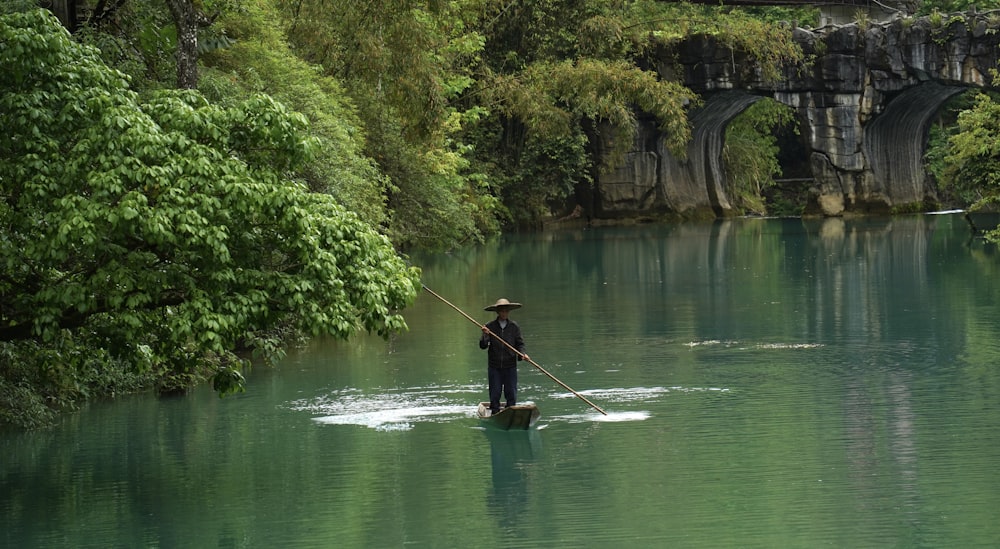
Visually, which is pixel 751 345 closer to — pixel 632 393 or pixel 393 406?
pixel 632 393

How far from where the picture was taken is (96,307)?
1209 centimetres

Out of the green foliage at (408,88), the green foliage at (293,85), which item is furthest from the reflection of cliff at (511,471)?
the green foliage at (408,88)

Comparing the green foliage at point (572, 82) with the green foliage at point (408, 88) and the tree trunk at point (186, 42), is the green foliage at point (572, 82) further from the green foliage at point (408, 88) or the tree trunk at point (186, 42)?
the tree trunk at point (186, 42)

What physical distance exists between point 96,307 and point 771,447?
6.35 metres

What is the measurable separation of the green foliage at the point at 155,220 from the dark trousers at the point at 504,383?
3.09 meters

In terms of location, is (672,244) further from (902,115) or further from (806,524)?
(806,524)

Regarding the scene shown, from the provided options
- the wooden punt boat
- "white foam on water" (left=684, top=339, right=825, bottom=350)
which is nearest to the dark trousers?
the wooden punt boat

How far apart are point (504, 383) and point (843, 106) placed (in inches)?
1760

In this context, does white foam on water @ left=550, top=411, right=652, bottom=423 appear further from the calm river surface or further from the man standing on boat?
the man standing on boat

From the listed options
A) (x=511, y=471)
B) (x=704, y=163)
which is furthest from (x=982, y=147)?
(x=511, y=471)

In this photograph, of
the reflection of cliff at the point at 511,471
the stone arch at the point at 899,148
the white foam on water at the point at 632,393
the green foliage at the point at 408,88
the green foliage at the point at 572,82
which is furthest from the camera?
the stone arch at the point at 899,148

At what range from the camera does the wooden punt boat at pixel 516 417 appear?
15.2 m

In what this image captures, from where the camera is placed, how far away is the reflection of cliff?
1186cm

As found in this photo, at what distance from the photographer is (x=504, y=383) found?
1576 centimetres
